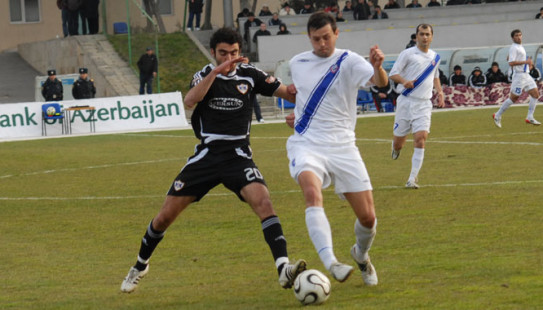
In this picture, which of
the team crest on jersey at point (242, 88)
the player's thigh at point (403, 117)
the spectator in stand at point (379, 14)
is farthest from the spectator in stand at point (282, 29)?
the team crest on jersey at point (242, 88)

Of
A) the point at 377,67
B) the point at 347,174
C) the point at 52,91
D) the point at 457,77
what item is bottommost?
the point at 457,77

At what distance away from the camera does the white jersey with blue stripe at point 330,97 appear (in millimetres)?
7863

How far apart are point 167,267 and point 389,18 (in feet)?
129

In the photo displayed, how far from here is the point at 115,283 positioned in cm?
871

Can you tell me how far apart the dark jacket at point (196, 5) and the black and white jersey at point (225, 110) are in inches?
1509

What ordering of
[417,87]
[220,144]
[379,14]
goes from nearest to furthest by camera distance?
[220,144], [417,87], [379,14]

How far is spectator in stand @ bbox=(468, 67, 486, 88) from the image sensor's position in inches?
1439

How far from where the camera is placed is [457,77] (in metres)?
36.5

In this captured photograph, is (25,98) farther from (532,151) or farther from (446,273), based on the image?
(446,273)

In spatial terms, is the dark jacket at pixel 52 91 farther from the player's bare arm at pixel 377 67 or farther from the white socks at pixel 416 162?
the player's bare arm at pixel 377 67

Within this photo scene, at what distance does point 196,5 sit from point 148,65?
969cm

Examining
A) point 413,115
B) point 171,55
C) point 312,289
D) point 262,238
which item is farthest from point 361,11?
point 312,289

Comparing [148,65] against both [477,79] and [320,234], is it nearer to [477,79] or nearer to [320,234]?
[477,79]

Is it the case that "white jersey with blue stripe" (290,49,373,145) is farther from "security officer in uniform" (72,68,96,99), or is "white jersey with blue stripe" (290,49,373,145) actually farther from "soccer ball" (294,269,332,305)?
"security officer in uniform" (72,68,96,99)
